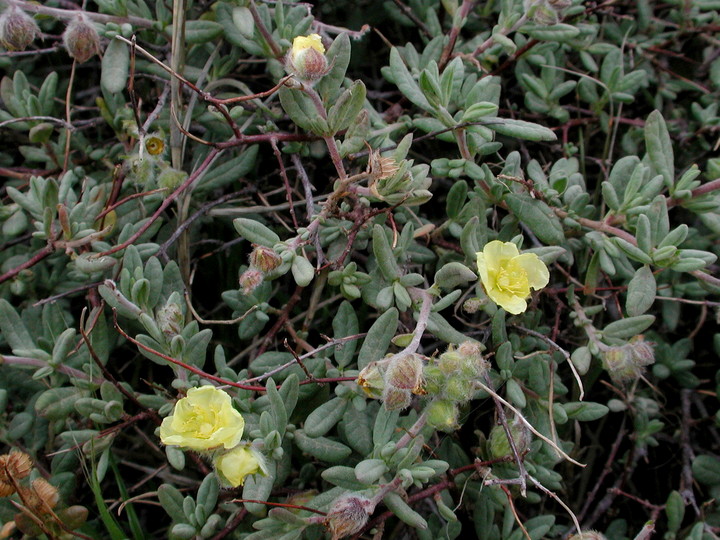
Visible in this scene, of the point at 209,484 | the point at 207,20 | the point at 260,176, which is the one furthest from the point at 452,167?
the point at 209,484

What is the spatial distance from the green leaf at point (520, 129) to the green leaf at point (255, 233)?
2.90ft

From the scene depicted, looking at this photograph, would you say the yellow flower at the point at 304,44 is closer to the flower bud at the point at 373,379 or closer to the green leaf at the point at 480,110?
the green leaf at the point at 480,110

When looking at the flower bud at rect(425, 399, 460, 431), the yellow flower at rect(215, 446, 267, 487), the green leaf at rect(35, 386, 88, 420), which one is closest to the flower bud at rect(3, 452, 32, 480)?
the green leaf at rect(35, 386, 88, 420)

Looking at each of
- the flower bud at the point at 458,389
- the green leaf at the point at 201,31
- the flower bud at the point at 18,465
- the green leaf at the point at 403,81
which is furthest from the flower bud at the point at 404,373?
the green leaf at the point at 201,31

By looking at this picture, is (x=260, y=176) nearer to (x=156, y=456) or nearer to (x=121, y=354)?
(x=121, y=354)

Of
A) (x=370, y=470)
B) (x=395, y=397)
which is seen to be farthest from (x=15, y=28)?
(x=370, y=470)

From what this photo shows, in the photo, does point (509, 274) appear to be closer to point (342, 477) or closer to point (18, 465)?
point (342, 477)

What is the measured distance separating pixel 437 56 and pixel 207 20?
96 centimetres

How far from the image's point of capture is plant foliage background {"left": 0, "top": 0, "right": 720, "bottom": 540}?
2053 millimetres

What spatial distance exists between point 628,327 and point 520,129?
2.63 feet

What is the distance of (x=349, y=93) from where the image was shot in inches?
82.0

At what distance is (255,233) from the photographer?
2168mm

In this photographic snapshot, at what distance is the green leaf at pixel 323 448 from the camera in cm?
205

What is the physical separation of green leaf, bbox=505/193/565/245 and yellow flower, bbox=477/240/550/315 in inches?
8.6
